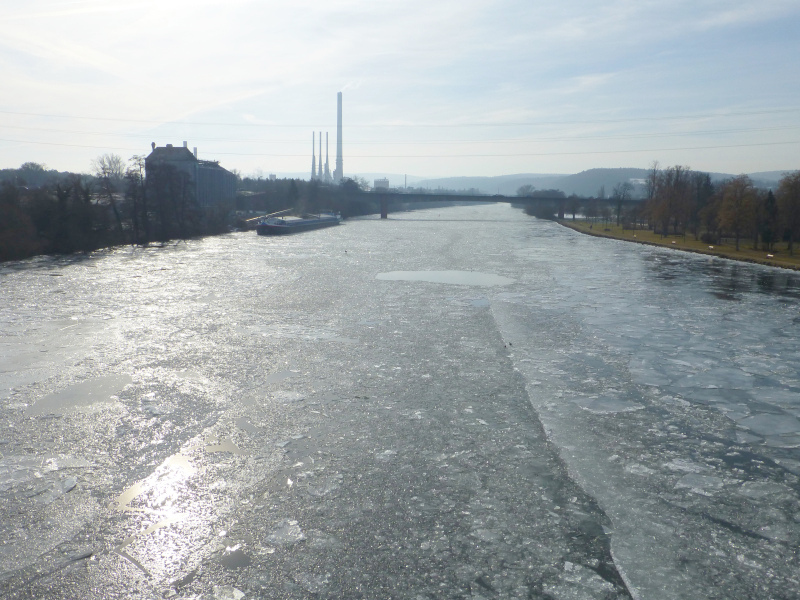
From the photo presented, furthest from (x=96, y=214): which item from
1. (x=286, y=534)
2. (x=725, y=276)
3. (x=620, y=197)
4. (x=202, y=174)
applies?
(x=620, y=197)

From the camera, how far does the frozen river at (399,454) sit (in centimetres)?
446

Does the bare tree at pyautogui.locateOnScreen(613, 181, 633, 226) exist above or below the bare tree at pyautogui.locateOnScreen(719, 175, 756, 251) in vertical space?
above

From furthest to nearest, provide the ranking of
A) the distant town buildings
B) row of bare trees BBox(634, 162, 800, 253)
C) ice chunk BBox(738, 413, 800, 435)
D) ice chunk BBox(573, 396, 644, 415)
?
the distant town buildings < row of bare trees BBox(634, 162, 800, 253) < ice chunk BBox(573, 396, 644, 415) < ice chunk BBox(738, 413, 800, 435)

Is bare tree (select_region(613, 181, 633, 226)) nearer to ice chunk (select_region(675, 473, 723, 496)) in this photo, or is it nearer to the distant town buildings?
the distant town buildings

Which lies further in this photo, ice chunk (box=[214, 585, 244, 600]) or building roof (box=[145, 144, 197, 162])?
building roof (box=[145, 144, 197, 162])

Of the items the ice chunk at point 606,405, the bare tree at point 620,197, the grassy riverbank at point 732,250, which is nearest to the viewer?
the ice chunk at point 606,405

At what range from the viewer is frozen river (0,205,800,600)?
14.6ft

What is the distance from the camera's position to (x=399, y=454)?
257 inches

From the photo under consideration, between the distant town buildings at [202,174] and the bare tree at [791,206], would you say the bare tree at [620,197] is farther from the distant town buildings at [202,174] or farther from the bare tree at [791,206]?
the distant town buildings at [202,174]

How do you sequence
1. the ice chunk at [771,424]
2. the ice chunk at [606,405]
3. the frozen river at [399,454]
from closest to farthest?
the frozen river at [399,454], the ice chunk at [771,424], the ice chunk at [606,405]

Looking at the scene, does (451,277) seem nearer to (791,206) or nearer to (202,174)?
(791,206)

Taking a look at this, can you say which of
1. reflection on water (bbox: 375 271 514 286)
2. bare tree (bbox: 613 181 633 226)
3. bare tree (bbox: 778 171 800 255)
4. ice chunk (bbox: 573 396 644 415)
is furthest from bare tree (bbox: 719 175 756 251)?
bare tree (bbox: 613 181 633 226)

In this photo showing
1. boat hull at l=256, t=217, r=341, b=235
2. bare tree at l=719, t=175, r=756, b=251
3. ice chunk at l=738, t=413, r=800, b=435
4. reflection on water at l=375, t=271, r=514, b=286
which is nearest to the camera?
ice chunk at l=738, t=413, r=800, b=435

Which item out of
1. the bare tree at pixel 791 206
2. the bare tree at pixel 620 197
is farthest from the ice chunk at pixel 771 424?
the bare tree at pixel 620 197
